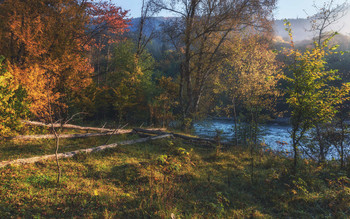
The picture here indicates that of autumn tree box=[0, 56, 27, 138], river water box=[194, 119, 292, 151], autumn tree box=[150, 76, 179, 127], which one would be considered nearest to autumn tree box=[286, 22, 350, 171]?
river water box=[194, 119, 292, 151]

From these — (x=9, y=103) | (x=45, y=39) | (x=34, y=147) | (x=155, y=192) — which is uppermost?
(x=45, y=39)

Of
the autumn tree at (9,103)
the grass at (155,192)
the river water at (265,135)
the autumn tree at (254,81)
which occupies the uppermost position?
the autumn tree at (254,81)

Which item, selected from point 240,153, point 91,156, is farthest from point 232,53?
point 91,156

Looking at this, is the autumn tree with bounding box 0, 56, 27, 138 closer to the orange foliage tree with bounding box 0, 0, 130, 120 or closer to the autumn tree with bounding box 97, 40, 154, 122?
the orange foliage tree with bounding box 0, 0, 130, 120

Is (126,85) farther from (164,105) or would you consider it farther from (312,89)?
(312,89)

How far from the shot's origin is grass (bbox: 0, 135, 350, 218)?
3.44 m

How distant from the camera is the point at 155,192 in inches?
172


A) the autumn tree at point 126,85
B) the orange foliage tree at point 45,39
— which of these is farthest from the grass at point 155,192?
the autumn tree at point 126,85

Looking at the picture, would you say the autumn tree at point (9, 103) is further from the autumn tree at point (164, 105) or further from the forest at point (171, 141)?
the autumn tree at point (164, 105)

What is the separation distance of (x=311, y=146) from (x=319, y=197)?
4.48 metres

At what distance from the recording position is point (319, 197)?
455cm

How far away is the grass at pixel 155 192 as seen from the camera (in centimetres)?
344

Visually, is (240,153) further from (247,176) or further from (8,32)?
(8,32)

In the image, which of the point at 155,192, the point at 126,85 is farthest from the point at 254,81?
the point at 126,85
